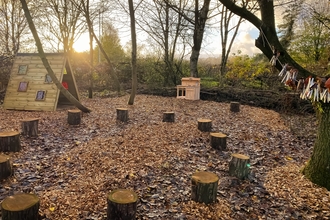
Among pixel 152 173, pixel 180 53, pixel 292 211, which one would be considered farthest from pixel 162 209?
pixel 180 53

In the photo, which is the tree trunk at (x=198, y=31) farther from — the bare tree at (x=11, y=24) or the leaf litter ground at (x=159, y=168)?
the bare tree at (x=11, y=24)

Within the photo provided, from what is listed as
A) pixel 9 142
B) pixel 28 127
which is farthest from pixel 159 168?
pixel 28 127

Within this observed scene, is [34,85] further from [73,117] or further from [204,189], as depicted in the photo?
[204,189]

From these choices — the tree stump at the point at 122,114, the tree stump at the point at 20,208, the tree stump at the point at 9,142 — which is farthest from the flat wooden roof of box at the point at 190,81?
the tree stump at the point at 20,208

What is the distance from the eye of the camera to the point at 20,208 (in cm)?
213

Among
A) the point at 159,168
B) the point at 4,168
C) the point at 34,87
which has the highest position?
the point at 34,87

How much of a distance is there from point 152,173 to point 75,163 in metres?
1.31

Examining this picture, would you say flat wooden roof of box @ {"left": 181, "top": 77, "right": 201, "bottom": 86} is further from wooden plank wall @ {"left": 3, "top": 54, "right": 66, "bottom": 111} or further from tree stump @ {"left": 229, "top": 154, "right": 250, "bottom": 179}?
tree stump @ {"left": 229, "top": 154, "right": 250, "bottom": 179}

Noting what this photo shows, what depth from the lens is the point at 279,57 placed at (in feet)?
10.3

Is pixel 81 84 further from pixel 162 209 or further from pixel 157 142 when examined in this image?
pixel 162 209

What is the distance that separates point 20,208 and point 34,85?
611 centimetres

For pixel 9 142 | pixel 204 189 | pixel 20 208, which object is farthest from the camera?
pixel 9 142

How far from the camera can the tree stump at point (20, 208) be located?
6.89 feet

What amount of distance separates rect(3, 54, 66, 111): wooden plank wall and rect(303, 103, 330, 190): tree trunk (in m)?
6.61
